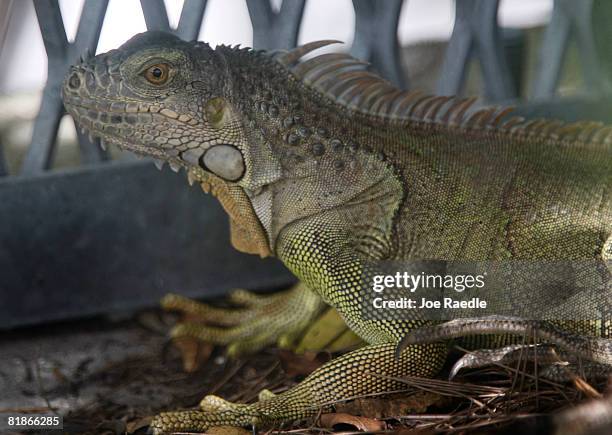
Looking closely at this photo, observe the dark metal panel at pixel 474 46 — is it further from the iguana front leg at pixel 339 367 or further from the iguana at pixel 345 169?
the iguana front leg at pixel 339 367

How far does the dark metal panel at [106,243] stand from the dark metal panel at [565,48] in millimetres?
2145

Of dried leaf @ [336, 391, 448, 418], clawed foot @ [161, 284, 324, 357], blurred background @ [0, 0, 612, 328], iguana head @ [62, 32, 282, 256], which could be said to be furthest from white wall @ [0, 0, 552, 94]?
dried leaf @ [336, 391, 448, 418]

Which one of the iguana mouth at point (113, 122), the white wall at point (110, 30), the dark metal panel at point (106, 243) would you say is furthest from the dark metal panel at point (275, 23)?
the iguana mouth at point (113, 122)

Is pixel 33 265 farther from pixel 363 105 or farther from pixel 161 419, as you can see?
pixel 363 105

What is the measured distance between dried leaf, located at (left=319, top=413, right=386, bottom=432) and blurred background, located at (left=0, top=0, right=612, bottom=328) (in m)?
1.71

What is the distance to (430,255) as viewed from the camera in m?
2.98

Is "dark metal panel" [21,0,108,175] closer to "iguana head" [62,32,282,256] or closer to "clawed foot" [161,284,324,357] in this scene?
"iguana head" [62,32,282,256]

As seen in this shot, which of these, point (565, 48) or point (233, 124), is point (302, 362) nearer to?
point (233, 124)

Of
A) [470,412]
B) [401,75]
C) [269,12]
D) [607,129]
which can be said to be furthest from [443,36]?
[470,412]

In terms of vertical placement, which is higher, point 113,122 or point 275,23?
point 275,23

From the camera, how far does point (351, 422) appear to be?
8.51 ft

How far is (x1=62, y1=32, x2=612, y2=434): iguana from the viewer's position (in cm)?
281

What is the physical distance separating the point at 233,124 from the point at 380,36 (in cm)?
147

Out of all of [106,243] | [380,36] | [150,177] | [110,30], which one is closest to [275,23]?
[380,36]
